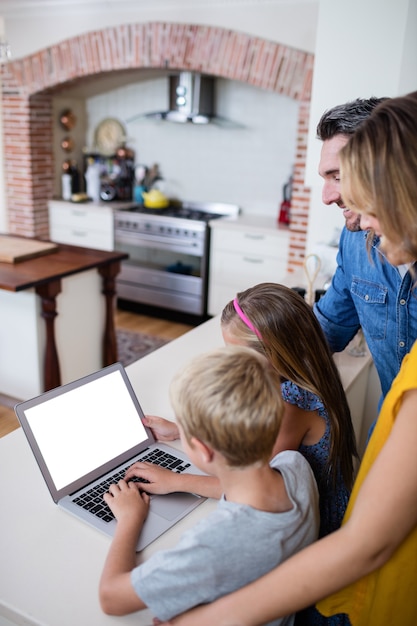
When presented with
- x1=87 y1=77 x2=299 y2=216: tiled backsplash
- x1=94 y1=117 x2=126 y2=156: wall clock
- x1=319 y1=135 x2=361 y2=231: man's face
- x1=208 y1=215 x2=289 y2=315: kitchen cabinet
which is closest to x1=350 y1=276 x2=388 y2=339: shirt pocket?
x1=319 y1=135 x2=361 y2=231: man's face

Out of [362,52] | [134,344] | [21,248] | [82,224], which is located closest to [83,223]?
[82,224]

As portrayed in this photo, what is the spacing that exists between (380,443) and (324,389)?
383mm

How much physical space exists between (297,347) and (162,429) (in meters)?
0.46

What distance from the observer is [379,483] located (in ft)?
2.58

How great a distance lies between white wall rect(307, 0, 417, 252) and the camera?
2.64 metres

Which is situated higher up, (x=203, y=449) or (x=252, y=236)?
(x=203, y=449)

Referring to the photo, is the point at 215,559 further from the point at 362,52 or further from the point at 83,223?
the point at 83,223

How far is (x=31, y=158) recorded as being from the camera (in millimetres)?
5398

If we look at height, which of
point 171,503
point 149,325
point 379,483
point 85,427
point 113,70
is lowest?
point 149,325

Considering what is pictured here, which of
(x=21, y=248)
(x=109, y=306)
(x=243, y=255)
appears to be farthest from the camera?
(x=243, y=255)

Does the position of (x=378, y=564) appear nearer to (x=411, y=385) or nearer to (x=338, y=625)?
(x=411, y=385)

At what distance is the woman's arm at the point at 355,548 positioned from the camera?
2.57 feet

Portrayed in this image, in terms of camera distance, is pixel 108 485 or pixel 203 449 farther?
pixel 108 485

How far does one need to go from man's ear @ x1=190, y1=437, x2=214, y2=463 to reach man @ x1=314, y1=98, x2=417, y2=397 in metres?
0.64
